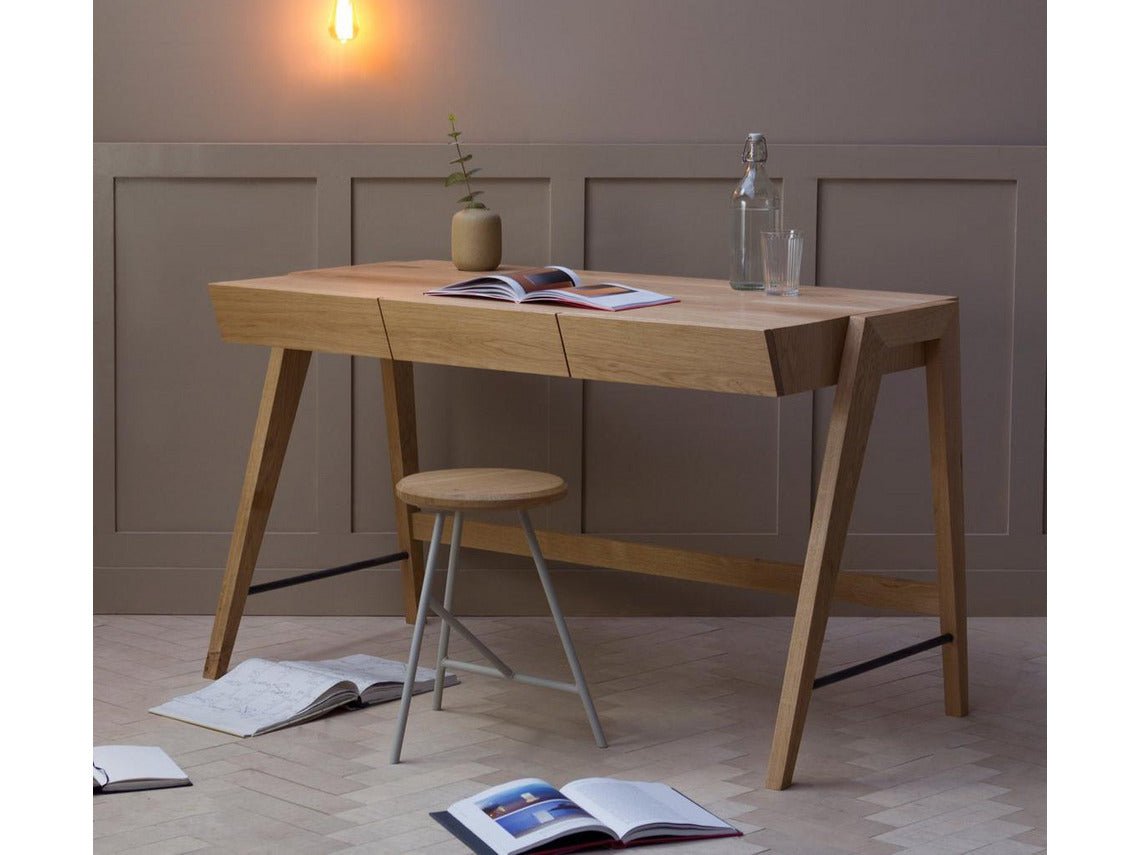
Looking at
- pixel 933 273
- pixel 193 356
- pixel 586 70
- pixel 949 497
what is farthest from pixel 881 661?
pixel 193 356

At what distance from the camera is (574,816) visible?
8.36ft

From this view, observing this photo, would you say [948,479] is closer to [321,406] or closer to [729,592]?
[729,592]

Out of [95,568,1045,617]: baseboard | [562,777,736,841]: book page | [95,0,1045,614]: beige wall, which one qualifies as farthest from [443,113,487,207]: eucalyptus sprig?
[562,777,736,841]: book page

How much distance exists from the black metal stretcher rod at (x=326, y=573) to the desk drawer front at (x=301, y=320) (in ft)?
2.12

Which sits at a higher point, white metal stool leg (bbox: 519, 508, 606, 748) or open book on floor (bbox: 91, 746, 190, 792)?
white metal stool leg (bbox: 519, 508, 606, 748)

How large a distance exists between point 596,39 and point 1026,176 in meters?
1.23

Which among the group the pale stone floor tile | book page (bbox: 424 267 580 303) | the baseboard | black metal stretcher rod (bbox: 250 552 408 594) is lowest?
the pale stone floor tile

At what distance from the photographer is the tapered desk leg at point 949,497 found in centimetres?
320

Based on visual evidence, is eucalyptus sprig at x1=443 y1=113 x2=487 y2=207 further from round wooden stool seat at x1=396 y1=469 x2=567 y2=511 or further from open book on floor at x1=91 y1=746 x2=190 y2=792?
open book on floor at x1=91 y1=746 x2=190 y2=792

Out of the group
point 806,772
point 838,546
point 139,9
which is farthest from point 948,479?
point 139,9

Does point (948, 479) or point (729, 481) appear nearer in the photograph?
point (948, 479)

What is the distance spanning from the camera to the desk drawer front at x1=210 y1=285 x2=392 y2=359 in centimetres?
329

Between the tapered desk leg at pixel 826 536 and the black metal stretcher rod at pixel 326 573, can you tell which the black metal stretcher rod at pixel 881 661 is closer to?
the tapered desk leg at pixel 826 536
